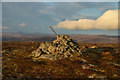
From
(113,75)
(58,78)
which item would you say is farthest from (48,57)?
(113,75)

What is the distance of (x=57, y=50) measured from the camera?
92.9 ft

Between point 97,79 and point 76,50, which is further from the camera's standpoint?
point 76,50

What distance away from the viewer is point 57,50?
92.9ft

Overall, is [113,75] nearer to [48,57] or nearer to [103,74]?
[103,74]

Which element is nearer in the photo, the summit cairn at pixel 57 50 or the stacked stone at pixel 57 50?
the summit cairn at pixel 57 50

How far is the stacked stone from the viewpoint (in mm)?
26777

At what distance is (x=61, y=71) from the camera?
59.5 ft

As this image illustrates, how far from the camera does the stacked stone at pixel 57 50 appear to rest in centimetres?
2678

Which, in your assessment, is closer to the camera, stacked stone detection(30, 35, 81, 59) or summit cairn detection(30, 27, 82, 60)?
summit cairn detection(30, 27, 82, 60)

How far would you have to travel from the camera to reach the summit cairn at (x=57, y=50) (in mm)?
26494

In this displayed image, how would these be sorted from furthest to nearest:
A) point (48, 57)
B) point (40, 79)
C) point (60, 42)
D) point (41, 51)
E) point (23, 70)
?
1. point (60, 42)
2. point (41, 51)
3. point (48, 57)
4. point (23, 70)
5. point (40, 79)

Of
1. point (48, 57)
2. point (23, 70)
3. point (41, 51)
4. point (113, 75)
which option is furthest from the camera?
point (41, 51)

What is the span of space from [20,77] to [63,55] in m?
13.5

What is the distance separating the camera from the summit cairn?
26.5 meters
